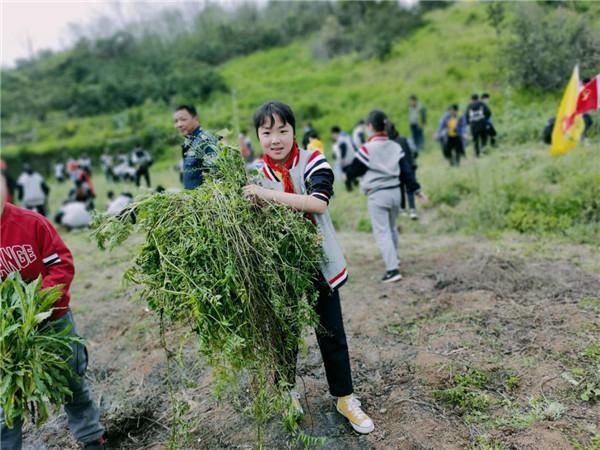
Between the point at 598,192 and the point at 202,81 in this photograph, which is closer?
the point at 598,192

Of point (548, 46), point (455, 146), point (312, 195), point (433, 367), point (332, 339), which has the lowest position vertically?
point (433, 367)

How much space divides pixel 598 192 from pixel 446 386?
449 centimetres

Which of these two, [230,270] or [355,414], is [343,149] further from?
[230,270]

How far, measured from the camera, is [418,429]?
8.85 feet

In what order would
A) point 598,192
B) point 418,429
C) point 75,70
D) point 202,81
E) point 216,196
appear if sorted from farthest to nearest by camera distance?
point 75,70 → point 202,81 → point 598,192 → point 418,429 → point 216,196

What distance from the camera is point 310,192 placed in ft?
8.14

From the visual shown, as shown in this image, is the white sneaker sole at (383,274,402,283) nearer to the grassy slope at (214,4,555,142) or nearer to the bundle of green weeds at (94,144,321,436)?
the bundle of green weeds at (94,144,321,436)

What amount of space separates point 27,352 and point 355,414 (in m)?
1.69

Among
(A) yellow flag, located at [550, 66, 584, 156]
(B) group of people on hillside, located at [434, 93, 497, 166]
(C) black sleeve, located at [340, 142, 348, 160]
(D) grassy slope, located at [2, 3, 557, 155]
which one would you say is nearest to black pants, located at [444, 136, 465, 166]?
(B) group of people on hillside, located at [434, 93, 497, 166]

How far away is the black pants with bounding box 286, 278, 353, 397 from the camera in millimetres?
2557

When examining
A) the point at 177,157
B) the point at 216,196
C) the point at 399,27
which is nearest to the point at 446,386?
the point at 216,196

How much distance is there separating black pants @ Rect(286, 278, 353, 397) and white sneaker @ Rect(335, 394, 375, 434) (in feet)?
0.21

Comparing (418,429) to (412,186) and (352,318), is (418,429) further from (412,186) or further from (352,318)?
(412,186)

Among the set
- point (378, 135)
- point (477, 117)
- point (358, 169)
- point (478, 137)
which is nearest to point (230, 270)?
point (358, 169)
